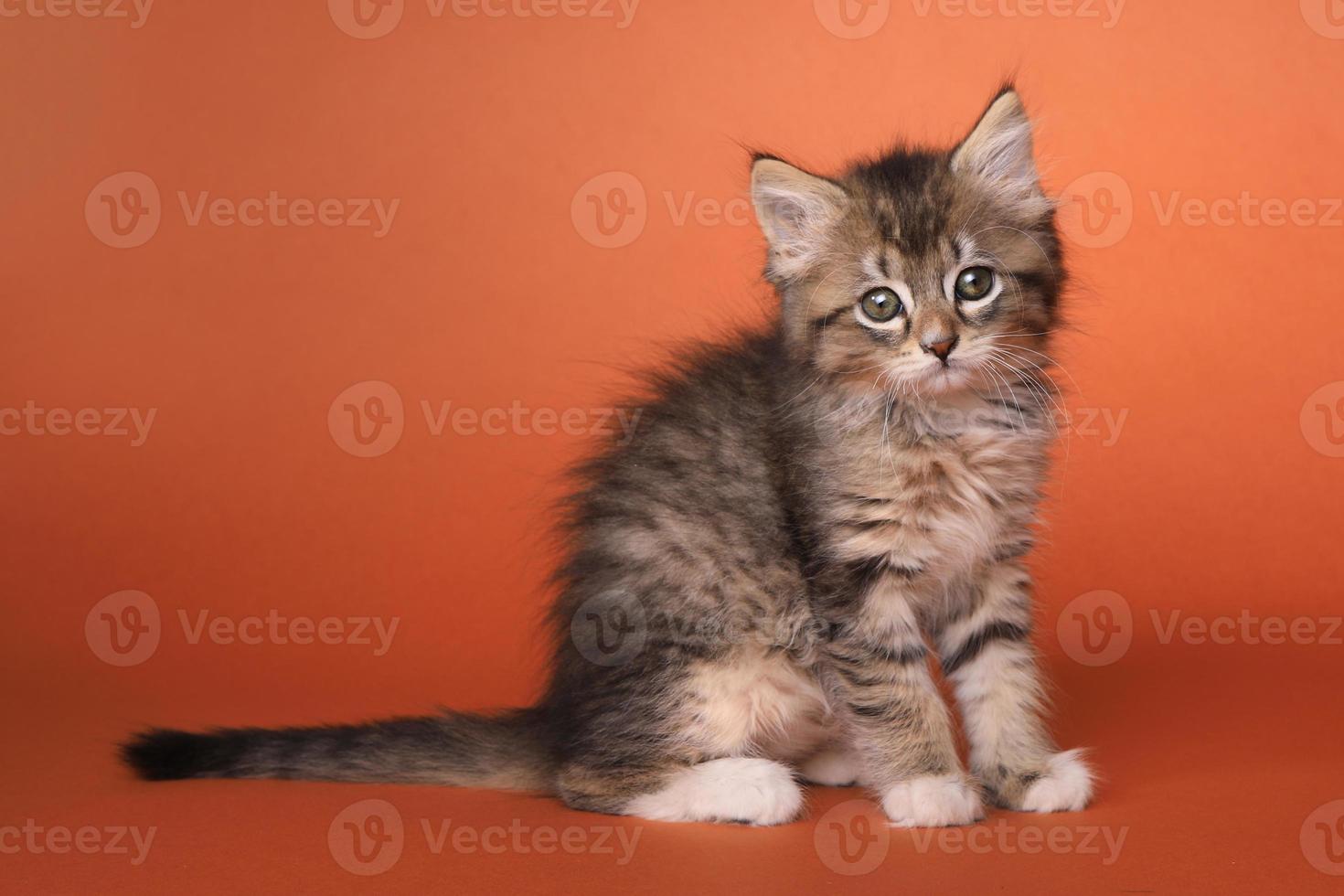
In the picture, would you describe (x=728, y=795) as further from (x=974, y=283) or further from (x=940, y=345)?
(x=974, y=283)

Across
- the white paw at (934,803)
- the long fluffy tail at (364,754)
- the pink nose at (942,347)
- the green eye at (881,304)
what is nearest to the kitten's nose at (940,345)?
the pink nose at (942,347)

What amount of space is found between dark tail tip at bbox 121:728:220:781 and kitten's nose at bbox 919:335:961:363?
7.16 ft

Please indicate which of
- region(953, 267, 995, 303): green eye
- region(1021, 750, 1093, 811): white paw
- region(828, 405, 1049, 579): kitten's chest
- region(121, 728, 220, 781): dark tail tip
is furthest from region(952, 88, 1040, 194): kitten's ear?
region(121, 728, 220, 781): dark tail tip

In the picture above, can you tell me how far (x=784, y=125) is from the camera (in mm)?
5488

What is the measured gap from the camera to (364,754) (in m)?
3.95

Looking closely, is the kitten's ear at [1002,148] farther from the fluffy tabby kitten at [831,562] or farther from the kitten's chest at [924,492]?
the kitten's chest at [924,492]

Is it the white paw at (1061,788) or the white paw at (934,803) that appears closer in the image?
the white paw at (934,803)

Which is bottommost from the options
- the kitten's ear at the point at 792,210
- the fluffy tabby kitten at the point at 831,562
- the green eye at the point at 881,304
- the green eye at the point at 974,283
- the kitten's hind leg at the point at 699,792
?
the kitten's hind leg at the point at 699,792

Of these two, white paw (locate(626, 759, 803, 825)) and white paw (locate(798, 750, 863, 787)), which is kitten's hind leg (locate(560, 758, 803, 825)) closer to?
white paw (locate(626, 759, 803, 825))

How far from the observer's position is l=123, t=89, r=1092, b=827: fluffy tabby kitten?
3576 mm

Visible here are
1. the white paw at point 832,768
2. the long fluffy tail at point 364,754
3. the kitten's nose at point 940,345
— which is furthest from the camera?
the white paw at point 832,768

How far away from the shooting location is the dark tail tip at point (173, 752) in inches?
156

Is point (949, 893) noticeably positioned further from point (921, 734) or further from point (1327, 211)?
point (1327, 211)

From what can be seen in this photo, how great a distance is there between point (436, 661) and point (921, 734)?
2.20m
